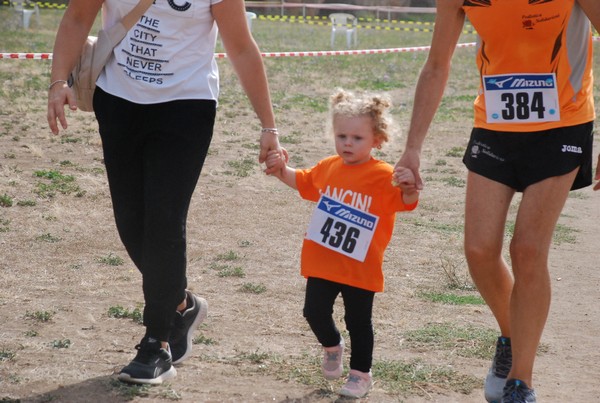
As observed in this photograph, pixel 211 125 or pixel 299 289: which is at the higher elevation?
pixel 211 125

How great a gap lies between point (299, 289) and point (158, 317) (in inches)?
74.7

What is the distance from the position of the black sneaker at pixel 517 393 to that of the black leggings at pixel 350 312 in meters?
0.60

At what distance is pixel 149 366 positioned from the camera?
4207 mm

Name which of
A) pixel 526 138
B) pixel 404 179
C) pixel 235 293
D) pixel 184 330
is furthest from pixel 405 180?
pixel 235 293

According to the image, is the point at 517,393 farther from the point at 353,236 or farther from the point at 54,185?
the point at 54,185

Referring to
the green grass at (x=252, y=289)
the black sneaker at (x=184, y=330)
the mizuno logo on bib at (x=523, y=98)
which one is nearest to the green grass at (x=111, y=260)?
the green grass at (x=252, y=289)

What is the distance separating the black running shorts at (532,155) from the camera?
399cm

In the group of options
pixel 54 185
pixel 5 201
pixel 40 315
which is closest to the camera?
pixel 40 315

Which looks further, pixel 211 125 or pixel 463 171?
pixel 463 171

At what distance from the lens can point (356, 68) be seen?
2031 centimetres

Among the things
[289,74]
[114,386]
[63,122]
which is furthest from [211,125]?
[289,74]

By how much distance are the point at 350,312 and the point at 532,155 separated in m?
0.99

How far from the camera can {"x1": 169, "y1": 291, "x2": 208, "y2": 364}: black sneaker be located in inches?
179

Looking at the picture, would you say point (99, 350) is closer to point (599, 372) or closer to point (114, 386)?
point (114, 386)
